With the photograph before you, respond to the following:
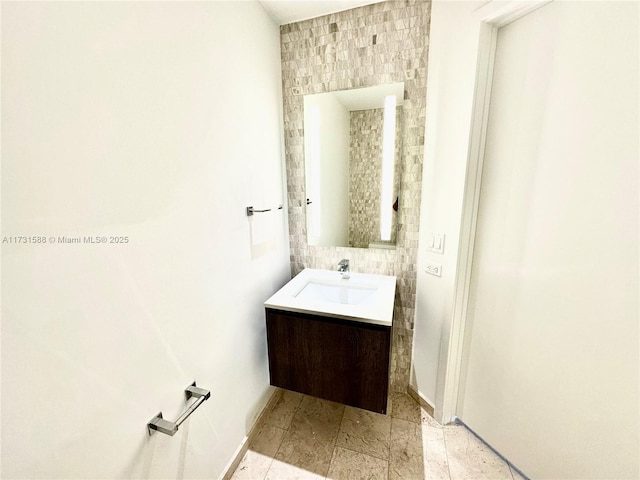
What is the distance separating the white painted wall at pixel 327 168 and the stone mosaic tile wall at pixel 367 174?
0.04 m

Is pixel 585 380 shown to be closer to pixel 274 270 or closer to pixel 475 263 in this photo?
pixel 475 263

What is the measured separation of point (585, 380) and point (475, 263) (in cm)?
60

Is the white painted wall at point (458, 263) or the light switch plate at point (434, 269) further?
the light switch plate at point (434, 269)

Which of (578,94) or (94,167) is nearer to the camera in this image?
(94,167)

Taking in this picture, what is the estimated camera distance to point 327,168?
1732 mm

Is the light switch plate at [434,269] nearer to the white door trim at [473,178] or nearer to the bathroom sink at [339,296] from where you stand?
the white door trim at [473,178]

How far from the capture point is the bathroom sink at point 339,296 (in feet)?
4.11

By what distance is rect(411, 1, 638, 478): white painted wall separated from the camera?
91cm

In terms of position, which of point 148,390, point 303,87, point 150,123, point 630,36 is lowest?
point 148,390

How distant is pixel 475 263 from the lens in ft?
4.58

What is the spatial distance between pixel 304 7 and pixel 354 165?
Answer: 88 centimetres

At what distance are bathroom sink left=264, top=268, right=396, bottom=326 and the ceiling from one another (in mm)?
1514

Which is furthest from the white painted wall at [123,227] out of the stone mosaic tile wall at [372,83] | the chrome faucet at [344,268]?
the chrome faucet at [344,268]

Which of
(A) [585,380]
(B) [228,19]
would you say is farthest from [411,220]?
(B) [228,19]
